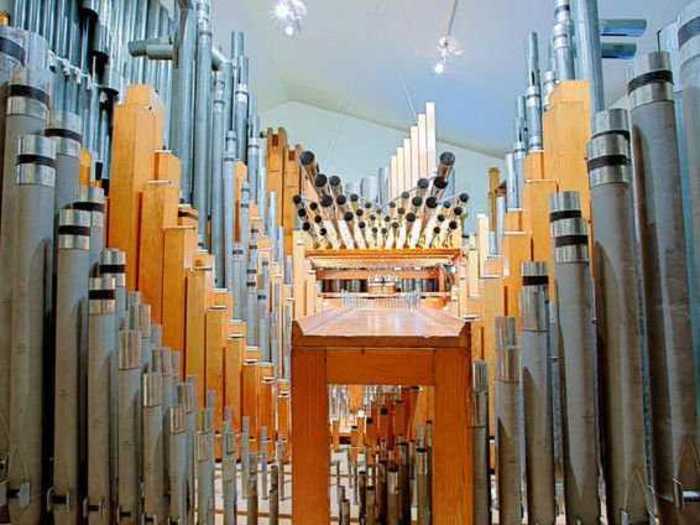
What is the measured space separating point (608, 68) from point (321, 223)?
161 cm

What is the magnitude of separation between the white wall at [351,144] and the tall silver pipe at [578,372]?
4347 mm

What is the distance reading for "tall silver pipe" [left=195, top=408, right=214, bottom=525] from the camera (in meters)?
1.24

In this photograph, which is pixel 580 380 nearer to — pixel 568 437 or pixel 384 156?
pixel 568 437

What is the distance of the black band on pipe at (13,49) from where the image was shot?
4.14 ft

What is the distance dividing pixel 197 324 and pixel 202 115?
91cm

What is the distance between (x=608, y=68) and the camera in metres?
2.92

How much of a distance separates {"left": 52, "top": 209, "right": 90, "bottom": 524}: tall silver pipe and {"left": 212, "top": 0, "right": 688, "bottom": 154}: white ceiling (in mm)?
2202

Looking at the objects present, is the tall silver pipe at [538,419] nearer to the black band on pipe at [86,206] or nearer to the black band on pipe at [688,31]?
the black band on pipe at [688,31]

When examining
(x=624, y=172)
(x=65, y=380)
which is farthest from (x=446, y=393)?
(x=65, y=380)

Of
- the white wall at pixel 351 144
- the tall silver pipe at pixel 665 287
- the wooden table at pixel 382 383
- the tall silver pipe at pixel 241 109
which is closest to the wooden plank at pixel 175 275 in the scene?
the wooden table at pixel 382 383

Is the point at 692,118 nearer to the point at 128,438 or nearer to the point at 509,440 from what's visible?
the point at 509,440

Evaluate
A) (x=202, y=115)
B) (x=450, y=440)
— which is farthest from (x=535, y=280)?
(x=202, y=115)

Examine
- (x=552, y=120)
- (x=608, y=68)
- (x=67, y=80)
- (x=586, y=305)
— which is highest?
(x=608, y=68)

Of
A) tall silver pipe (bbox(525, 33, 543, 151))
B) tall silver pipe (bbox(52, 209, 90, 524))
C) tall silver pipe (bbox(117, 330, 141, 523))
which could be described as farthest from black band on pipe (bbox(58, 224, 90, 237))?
tall silver pipe (bbox(525, 33, 543, 151))
